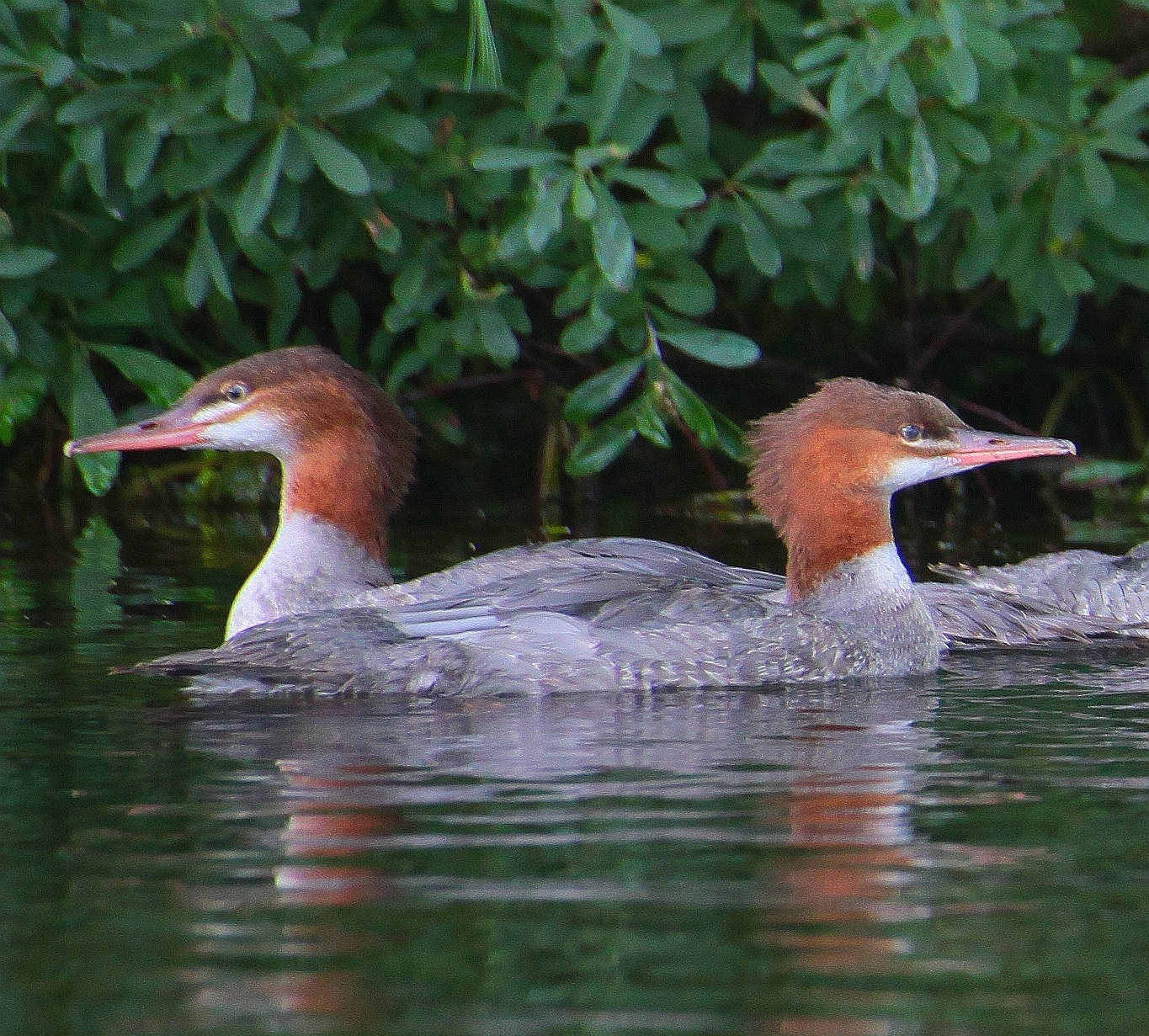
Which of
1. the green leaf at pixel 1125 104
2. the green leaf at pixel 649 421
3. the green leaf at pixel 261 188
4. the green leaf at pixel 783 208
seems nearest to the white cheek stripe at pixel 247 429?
the green leaf at pixel 261 188

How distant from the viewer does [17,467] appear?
1162 centimetres

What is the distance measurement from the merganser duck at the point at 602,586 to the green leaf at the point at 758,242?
109cm

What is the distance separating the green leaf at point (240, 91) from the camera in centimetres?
752

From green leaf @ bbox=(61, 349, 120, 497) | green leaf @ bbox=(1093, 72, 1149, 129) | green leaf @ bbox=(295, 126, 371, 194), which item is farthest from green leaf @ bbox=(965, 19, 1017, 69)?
green leaf @ bbox=(61, 349, 120, 497)

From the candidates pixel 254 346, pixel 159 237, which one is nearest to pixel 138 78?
pixel 159 237

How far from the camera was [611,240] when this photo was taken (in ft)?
25.6

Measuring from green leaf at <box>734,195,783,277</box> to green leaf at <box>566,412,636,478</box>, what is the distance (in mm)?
830

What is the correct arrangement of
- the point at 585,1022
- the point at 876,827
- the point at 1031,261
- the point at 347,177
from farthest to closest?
1. the point at 1031,261
2. the point at 347,177
3. the point at 876,827
4. the point at 585,1022

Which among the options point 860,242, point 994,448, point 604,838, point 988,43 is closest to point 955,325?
point 860,242

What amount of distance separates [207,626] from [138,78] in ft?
6.60

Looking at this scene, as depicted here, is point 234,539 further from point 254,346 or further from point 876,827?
point 876,827

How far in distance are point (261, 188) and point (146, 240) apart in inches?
33.5

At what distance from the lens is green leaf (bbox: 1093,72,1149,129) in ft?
28.2

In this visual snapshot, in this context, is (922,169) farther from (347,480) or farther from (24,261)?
(24,261)
